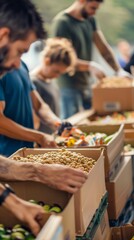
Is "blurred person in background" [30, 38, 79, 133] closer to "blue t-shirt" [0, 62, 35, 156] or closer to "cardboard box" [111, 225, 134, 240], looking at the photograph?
"blue t-shirt" [0, 62, 35, 156]

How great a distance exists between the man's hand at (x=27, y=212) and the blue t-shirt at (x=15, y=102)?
1.57 meters

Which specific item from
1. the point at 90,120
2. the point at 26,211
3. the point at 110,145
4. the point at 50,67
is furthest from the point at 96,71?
the point at 26,211

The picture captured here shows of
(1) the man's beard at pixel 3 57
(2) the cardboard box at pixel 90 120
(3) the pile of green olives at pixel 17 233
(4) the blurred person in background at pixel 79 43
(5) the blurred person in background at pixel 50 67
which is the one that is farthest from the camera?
(4) the blurred person in background at pixel 79 43

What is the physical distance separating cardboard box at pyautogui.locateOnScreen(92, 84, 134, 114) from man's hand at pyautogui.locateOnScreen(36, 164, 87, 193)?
340cm

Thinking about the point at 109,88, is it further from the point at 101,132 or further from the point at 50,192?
the point at 50,192

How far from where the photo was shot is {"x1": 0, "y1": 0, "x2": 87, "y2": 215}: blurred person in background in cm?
270

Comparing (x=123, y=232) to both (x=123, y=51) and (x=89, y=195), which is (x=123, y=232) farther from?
(x=123, y=51)

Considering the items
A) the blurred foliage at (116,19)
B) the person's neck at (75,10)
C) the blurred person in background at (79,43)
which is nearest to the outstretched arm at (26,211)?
the blurred person in background at (79,43)

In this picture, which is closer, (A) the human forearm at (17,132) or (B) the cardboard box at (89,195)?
(B) the cardboard box at (89,195)

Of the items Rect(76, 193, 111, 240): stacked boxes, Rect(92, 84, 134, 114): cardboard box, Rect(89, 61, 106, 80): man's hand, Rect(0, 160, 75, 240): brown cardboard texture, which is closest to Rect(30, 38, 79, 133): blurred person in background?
Rect(92, 84, 134, 114): cardboard box

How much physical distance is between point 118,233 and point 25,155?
63 centimetres

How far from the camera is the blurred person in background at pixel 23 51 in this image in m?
2.70

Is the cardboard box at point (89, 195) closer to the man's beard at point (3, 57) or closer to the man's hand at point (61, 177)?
the man's hand at point (61, 177)

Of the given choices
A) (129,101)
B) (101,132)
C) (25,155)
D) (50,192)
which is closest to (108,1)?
(129,101)
